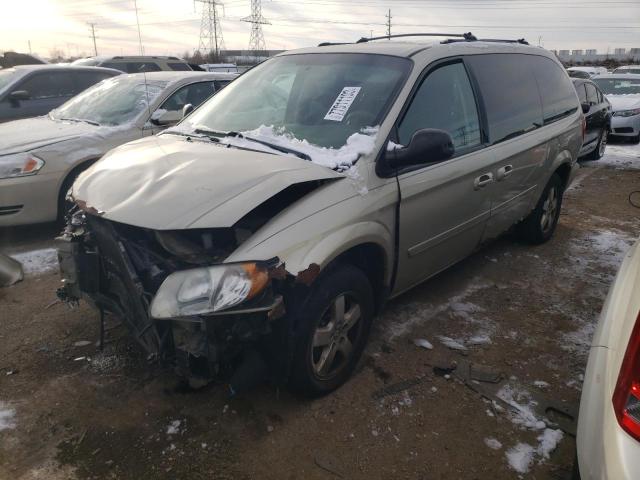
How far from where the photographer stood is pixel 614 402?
5.08 ft

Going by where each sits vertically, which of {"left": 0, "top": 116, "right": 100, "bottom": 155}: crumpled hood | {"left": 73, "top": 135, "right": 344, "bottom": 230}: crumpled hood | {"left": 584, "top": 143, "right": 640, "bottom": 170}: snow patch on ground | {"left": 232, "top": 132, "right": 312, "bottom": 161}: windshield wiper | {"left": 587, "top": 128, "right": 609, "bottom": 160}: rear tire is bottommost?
{"left": 584, "top": 143, "right": 640, "bottom": 170}: snow patch on ground

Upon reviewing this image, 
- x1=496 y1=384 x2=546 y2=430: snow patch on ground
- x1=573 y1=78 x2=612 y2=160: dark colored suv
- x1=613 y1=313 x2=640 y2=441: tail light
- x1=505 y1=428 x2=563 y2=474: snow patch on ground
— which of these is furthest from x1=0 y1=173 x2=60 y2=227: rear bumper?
x1=573 y1=78 x2=612 y2=160: dark colored suv

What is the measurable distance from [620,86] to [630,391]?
Result: 14.9m

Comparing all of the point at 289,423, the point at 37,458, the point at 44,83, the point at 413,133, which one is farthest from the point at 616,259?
the point at 44,83

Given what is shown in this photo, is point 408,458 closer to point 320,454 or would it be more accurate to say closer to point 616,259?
point 320,454

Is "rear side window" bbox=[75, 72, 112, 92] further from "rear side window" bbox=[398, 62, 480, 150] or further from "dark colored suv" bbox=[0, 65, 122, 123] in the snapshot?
"rear side window" bbox=[398, 62, 480, 150]

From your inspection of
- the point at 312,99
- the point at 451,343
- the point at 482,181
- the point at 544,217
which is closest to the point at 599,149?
the point at 544,217

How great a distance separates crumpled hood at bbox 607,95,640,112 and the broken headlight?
12.9m

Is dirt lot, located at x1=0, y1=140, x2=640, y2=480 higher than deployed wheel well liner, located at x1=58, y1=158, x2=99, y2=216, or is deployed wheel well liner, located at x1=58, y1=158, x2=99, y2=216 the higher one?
deployed wheel well liner, located at x1=58, y1=158, x2=99, y2=216

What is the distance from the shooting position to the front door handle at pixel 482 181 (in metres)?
3.62

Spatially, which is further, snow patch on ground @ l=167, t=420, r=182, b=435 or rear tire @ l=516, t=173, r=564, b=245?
rear tire @ l=516, t=173, r=564, b=245

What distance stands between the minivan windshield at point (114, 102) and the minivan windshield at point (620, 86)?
12.1 metres

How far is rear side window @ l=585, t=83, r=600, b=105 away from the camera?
32.1ft

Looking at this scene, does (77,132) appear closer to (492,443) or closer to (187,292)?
(187,292)
